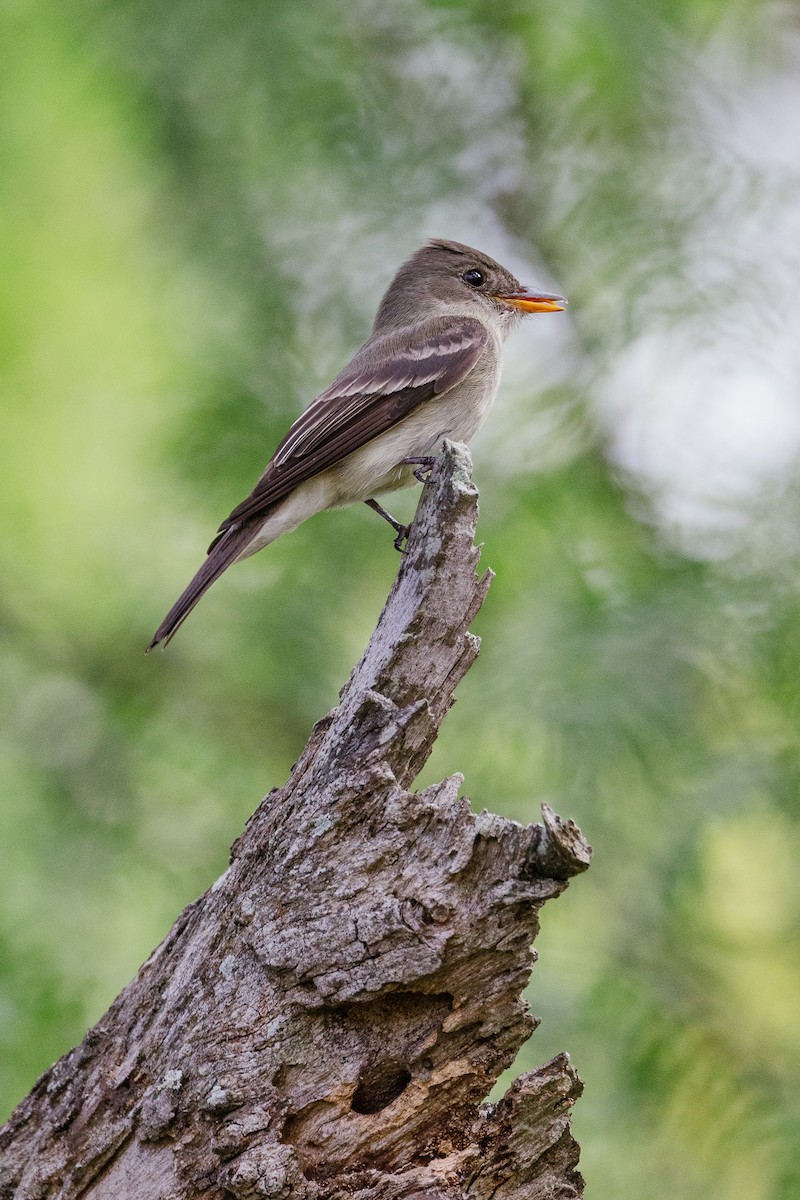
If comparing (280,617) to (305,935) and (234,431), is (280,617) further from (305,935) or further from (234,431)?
(305,935)

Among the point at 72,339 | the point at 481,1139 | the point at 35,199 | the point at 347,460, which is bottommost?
the point at 481,1139

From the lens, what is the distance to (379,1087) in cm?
285

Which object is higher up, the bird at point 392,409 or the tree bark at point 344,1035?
the bird at point 392,409

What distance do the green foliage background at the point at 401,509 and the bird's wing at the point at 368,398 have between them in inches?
14.3

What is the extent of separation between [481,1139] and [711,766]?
2128 mm

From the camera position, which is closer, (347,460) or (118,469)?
(347,460)

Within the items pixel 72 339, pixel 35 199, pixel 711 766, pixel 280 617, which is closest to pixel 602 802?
pixel 711 766

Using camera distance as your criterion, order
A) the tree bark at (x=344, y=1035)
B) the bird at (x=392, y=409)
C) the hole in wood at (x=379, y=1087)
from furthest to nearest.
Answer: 1. the bird at (x=392, y=409)
2. the hole in wood at (x=379, y=1087)
3. the tree bark at (x=344, y=1035)

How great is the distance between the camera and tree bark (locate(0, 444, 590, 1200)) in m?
2.71

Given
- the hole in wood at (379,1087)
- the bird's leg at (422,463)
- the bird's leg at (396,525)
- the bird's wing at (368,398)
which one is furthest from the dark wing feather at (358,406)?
the hole in wood at (379,1087)

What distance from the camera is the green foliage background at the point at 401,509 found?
4.63 meters

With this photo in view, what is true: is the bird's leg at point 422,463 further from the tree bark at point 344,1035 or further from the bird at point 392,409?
the tree bark at point 344,1035

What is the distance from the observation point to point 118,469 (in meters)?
5.77

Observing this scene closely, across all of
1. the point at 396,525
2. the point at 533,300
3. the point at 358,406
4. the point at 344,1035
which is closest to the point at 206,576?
the point at 396,525
